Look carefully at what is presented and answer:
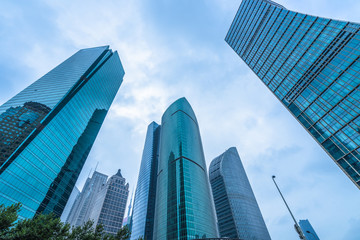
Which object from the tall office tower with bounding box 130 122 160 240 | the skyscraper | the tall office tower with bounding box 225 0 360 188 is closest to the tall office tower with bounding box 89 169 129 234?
the tall office tower with bounding box 130 122 160 240

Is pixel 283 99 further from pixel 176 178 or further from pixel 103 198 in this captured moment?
pixel 103 198

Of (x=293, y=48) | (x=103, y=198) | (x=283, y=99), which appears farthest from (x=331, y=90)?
(x=103, y=198)

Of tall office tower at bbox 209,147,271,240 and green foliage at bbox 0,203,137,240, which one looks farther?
tall office tower at bbox 209,147,271,240

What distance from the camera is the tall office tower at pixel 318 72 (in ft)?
180

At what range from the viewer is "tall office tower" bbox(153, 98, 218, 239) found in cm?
7669

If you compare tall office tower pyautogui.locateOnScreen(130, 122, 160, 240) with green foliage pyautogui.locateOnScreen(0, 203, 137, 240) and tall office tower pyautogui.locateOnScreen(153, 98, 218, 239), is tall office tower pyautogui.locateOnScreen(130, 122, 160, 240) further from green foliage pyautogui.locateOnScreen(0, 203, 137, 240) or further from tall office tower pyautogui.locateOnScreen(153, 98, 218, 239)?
green foliage pyautogui.locateOnScreen(0, 203, 137, 240)

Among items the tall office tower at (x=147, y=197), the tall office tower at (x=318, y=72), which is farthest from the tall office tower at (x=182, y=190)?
the tall office tower at (x=318, y=72)

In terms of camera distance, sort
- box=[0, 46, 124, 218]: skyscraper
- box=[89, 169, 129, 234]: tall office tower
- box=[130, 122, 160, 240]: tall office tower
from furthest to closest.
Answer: box=[89, 169, 129, 234]: tall office tower, box=[130, 122, 160, 240]: tall office tower, box=[0, 46, 124, 218]: skyscraper

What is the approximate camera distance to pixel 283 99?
3196 inches

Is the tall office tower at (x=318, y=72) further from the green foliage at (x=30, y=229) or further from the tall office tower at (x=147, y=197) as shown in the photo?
the tall office tower at (x=147, y=197)

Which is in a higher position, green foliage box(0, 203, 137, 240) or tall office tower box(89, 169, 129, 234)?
tall office tower box(89, 169, 129, 234)

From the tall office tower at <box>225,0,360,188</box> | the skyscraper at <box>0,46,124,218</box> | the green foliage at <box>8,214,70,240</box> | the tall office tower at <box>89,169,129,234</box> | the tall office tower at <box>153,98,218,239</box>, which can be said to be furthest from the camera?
the tall office tower at <box>89,169,129,234</box>

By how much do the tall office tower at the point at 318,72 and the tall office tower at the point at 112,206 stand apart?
142379 mm

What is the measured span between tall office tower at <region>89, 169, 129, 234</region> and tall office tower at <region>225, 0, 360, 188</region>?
14238cm
